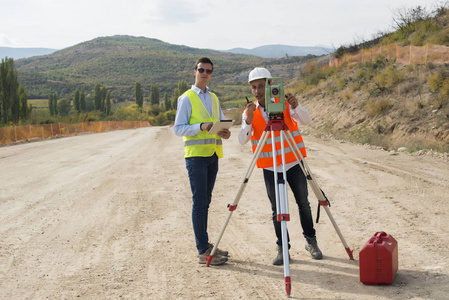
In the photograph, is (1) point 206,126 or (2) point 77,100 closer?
(1) point 206,126

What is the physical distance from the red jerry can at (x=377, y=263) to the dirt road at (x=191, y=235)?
0.08m

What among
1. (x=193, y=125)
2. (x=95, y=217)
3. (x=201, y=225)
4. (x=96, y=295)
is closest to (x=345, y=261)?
(x=201, y=225)

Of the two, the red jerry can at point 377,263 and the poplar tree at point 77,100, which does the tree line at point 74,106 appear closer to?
the poplar tree at point 77,100

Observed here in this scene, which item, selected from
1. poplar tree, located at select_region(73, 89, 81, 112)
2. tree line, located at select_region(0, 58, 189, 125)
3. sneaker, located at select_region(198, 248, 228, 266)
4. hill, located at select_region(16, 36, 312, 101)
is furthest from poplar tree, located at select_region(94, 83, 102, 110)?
sneaker, located at select_region(198, 248, 228, 266)

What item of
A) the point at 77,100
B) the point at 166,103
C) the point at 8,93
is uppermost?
the point at 8,93

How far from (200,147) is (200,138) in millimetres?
93

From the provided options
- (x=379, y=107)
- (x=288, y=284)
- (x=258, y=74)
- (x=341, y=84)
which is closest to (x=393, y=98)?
(x=379, y=107)

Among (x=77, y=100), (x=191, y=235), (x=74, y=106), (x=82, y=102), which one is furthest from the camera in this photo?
(x=74, y=106)

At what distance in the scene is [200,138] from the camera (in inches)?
168

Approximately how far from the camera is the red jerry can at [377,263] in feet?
11.4

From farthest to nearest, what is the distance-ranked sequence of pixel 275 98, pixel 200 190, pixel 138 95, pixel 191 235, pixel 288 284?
pixel 138 95
pixel 191 235
pixel 200 190
pixel 275 98
pixel 288 284

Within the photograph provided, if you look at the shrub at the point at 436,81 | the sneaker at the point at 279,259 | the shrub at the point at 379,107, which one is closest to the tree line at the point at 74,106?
the shrub at the point at 379,107

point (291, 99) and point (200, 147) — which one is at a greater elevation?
point (291, 99)

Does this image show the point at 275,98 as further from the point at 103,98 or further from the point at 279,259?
the point at 103,98
